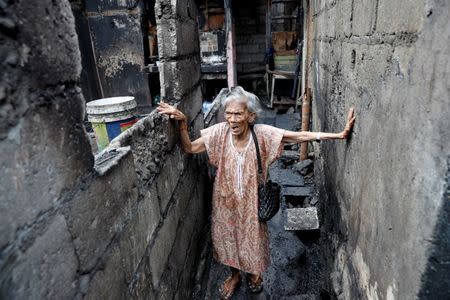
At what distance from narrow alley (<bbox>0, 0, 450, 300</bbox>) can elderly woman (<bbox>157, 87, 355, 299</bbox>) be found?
28 millimetres

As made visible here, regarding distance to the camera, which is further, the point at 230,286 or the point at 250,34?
the point at 250,34

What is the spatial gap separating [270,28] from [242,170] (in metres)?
9.52

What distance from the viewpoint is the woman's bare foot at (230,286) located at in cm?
308

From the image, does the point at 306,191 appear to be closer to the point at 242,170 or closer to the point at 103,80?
the point at 242,170

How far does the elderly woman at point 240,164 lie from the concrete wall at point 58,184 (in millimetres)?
933

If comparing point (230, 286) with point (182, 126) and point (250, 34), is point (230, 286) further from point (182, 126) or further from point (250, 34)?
point (250, 34)

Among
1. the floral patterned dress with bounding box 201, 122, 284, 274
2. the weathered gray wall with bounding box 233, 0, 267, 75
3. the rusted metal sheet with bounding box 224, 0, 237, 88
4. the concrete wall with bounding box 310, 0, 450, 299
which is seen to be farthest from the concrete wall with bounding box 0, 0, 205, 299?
the weathered gray wall with bounding box 233, 0, 267, 75

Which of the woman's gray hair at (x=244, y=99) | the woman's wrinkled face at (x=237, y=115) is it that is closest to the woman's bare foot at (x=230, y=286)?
the woman's wrinkled face at (x=237, y=115)

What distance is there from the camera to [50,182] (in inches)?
36.4

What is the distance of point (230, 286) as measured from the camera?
10.3ft

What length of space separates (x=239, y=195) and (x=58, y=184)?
1.89 m

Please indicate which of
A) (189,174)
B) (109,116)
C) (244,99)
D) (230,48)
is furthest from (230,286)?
(230,48)

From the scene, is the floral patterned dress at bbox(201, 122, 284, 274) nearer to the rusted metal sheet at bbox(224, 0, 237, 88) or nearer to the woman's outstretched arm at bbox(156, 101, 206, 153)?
the woman's outstretched arm at bbox(156, 101, 206, 153)

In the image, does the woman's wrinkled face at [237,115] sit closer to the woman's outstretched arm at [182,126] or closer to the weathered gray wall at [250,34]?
the woman's outstretched arm at [182,126]
